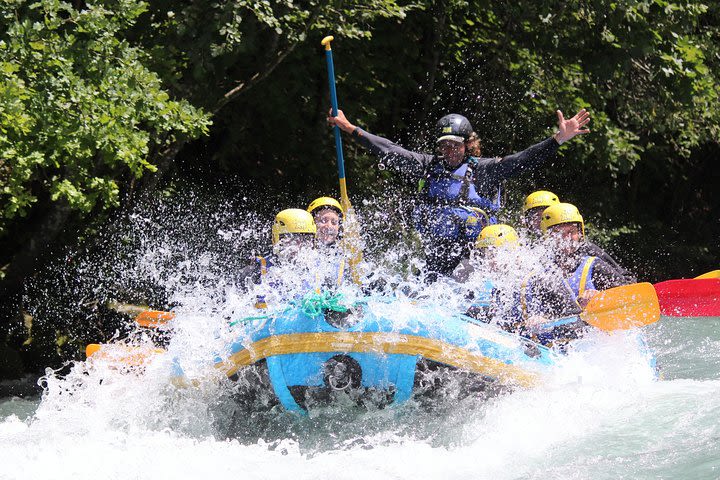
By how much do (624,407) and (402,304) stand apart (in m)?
1.39

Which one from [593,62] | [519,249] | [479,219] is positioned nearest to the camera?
[519,249]

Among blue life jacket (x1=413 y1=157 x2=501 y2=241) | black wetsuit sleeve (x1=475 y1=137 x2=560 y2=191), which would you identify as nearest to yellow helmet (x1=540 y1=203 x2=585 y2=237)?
black wetsuit sleeve (x1=475 y1=137 x2=560 y2=191)

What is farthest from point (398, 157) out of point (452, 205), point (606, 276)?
point (606, 276)

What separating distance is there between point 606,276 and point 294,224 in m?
1.88

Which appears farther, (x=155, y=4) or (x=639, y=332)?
(x=155, y=4)

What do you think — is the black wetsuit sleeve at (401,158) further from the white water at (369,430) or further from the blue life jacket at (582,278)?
the blue life jacket at (582,278)

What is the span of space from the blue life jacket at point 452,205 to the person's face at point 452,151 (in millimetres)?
52

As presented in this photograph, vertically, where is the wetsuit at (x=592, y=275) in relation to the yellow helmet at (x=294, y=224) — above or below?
below

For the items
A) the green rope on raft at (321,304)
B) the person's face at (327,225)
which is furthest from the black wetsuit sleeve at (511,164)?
the green rope on raft at (321,304)

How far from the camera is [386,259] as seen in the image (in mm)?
8672

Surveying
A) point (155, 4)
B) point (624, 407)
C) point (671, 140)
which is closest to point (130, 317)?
point (155, 4)

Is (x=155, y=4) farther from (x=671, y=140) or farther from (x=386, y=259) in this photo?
(x=671, y=140)

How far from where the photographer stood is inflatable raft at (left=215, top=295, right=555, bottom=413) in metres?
5.06

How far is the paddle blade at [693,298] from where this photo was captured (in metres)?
5.70
